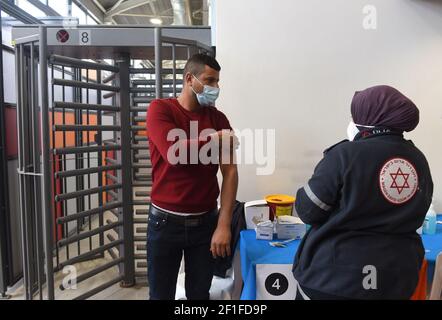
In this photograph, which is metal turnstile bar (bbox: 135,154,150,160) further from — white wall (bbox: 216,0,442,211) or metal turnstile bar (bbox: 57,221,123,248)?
white wall (bbox: 216,0,442,211)

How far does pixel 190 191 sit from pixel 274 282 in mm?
630

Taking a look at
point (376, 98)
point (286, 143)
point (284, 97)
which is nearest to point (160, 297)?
point (376, 98)

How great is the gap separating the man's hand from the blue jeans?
5cm

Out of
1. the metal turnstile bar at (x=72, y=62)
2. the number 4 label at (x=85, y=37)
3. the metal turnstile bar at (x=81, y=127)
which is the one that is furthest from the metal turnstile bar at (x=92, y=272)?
the number 4 label at (x=85, y=37)

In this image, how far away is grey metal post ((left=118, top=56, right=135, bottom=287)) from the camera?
271cm

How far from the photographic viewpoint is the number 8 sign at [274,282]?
1659 mm

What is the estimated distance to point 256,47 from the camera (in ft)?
7.92

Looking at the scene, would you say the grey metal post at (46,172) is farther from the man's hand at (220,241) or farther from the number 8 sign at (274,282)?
the number 8 sign at (274,282)

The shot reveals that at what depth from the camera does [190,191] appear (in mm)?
1485

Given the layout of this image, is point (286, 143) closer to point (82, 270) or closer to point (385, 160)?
point (385, 160)

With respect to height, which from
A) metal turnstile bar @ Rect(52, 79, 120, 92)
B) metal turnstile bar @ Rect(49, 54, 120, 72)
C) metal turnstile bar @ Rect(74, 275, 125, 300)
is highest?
metal turnstile bar @ Rect(49, 54, 120, 72)

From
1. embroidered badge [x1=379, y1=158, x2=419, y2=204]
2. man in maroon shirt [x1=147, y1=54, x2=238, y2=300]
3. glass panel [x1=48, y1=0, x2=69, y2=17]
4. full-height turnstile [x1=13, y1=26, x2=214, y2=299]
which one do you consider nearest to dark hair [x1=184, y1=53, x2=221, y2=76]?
man in maroon shirt [x1=147, y1=54, x2=238, y2=300]

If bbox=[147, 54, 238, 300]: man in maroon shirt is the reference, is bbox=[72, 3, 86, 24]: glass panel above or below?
above

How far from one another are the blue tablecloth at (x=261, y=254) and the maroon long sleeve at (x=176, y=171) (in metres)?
0.40
